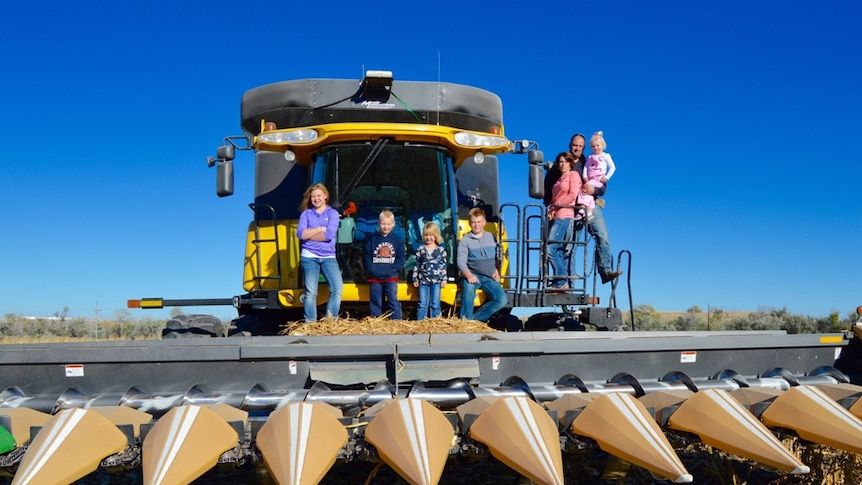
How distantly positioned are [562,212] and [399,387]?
479 centimetres

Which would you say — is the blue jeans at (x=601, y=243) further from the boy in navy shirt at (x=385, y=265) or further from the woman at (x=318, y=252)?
the woman at (x=318, y=252)

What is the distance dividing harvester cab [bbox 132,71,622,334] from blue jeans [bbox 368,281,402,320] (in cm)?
19

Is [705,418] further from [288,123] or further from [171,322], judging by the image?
[171,322]

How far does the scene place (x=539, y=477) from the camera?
9.34 ft

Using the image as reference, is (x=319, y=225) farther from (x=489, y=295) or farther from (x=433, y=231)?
(x=489, y=295)

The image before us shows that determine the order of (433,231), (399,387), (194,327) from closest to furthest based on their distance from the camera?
(399,387) → (433,231) → (194,327)

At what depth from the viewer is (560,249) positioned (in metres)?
8.43

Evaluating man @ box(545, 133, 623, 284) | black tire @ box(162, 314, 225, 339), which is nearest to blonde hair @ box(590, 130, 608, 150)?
man @ box(545, 133, 623, 284)

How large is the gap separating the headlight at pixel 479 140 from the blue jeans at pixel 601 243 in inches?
58.1

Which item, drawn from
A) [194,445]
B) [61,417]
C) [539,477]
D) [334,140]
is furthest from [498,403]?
[334,140]

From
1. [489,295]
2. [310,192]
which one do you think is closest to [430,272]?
[489,295]

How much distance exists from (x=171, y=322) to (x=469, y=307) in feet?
12.9

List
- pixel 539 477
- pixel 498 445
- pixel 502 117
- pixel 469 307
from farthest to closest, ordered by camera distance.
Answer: pixel 502 117, pixel 469 307, pixel 498 445, pixel 539 477

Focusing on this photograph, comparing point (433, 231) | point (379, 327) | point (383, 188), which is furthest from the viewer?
point (383, 188)
